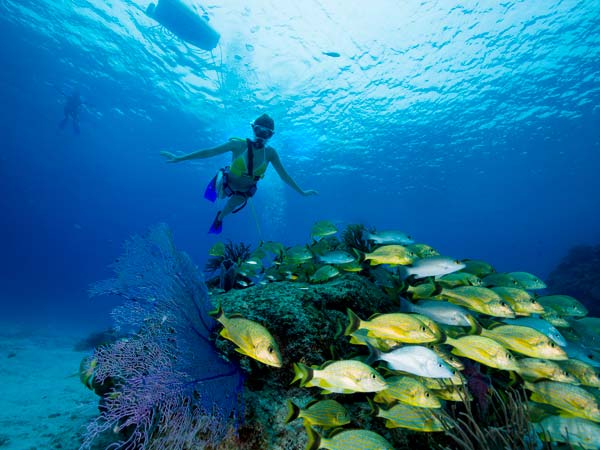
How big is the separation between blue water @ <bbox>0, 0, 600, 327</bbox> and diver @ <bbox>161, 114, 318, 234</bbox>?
2719 millimetres

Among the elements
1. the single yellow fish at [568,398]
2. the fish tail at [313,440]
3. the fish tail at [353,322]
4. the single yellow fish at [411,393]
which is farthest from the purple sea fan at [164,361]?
the single yellow fish at [568,398]

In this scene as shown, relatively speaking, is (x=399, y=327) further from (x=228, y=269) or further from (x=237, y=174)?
(x=237, y=174)

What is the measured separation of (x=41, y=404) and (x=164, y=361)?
663cm

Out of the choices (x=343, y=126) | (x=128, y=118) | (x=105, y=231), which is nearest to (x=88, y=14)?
(x=128, y=118)

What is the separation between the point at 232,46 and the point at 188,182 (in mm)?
44153

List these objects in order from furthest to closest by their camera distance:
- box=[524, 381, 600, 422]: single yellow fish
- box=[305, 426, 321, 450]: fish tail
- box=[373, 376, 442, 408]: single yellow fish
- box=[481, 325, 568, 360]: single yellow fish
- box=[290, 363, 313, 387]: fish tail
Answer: box=[481, 325, 568, 360]: single yellow fish, box=[524, 381, 600, 422]: single yellow fish, box=[373, 376, 442, 408]: single yellow fish, box=[290, 363, 313, 387]: fish tail, box=[305, 426, 321, 450]: fish tail

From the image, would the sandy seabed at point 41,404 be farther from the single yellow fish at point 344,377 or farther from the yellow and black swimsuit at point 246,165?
the yellow and black swimsuit at point 246,165

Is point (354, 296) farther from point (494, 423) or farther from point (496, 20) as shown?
point (496, 20)

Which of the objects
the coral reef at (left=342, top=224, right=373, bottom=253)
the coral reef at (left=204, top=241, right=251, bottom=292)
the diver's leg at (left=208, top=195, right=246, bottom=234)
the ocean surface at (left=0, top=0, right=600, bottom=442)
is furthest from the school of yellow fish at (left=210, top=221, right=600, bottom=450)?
the diver's leg at (left=208, top=195, right=246, bottom=234)

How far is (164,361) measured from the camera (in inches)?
95.7

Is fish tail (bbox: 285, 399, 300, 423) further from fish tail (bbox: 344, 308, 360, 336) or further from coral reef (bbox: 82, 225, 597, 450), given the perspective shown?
fish tail (bbox: 344, 308, 360, 336)

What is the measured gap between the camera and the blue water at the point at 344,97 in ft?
64.7

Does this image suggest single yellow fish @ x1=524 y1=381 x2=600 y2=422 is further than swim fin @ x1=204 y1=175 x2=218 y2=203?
No

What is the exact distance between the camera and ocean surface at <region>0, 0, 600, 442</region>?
19656 millimetres
